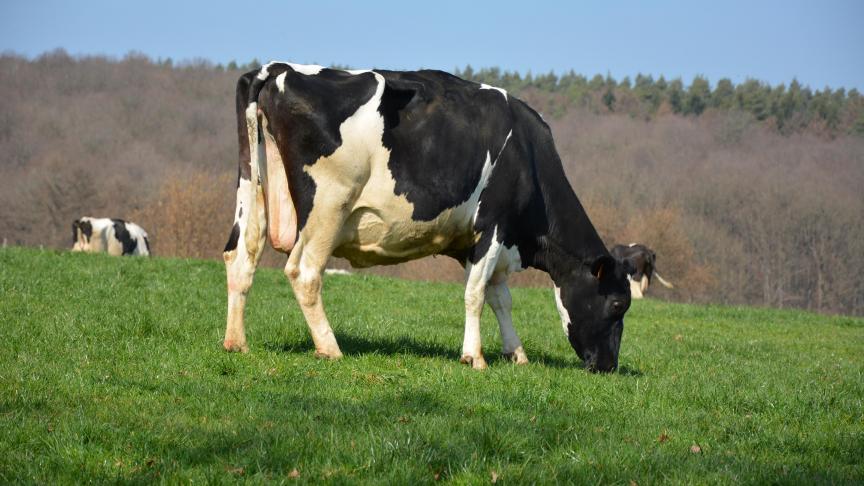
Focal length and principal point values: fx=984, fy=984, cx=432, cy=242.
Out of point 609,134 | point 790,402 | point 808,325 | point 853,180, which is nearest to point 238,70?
point 609,134

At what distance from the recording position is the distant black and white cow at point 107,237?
39812 mm

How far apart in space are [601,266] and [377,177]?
118 inches

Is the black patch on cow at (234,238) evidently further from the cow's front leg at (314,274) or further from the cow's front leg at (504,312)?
the cow's front leg at (504,312)

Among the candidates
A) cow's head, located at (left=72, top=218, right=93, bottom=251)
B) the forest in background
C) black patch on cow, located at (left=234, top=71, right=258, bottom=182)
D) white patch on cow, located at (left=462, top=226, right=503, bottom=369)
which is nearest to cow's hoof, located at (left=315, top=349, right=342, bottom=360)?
white patch on cow, located at (left=462, top=226, right=503, bottom=369)

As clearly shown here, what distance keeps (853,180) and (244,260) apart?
109694 mm

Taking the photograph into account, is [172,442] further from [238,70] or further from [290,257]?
[238,70]

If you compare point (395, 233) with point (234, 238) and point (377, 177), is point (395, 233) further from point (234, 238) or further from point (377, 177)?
point (234, 238)

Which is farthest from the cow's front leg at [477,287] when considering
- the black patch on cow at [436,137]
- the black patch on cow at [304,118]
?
the black patch on cow at [304,118]

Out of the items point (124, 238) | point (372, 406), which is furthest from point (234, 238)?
point (124, 238)

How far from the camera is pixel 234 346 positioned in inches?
392

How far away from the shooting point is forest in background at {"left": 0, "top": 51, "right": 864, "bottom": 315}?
3573 inches

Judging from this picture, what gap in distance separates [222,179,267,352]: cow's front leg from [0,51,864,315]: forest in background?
55476 millimetres

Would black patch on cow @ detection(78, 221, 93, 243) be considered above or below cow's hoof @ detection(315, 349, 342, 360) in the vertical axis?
below

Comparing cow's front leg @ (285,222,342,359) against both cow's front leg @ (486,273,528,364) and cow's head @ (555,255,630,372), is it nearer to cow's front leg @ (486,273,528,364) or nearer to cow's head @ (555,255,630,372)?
cow's front leg @ (486,273,528,364)
